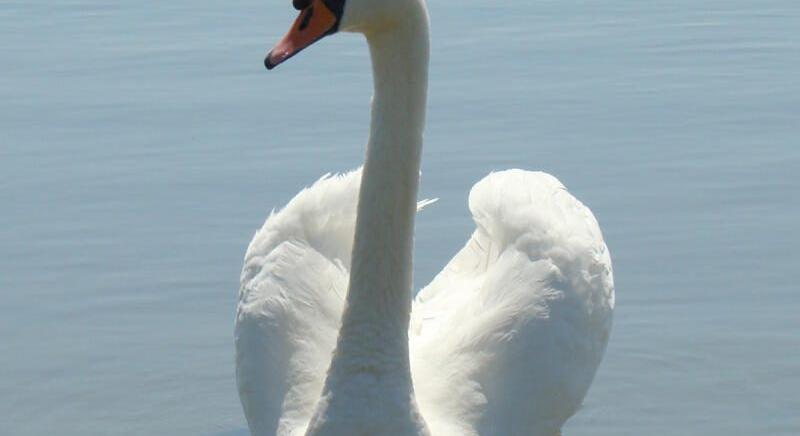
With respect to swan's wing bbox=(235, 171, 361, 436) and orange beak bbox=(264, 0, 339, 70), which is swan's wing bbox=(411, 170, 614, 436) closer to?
swan's wing bbox=(235, 171, 361, 436)

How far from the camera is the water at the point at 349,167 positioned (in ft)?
24.1

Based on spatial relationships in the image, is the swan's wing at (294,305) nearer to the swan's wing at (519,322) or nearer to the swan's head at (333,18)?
the swan's wing at (519,322)

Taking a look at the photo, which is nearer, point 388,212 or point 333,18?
point 333,18

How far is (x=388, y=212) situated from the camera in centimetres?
543

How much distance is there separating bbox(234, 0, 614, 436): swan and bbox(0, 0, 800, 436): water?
912 mm

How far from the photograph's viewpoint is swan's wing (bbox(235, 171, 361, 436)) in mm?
5797

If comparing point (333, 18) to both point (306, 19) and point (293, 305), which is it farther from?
point (293, 305)

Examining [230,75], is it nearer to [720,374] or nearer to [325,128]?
[325,128]

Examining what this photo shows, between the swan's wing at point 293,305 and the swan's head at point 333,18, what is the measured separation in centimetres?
128

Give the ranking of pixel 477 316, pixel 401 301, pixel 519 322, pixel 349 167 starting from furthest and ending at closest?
pixel 349 167 < pixel 477 316 < pixel 519 322 < pixel 401 301

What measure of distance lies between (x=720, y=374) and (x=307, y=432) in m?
2.40

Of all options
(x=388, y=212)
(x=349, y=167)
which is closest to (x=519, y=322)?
(x=388, y=212)

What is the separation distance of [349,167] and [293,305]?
349 cm

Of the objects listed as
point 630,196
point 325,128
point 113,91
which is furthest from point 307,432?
point 113,91
